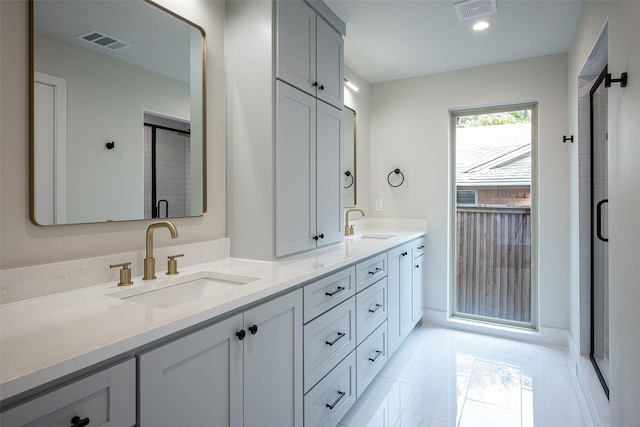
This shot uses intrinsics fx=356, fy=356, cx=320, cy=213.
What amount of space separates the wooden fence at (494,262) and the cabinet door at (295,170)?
2.09m

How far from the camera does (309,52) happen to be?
7.18ft

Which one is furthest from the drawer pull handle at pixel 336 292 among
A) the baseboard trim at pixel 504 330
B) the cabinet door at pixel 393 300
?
the baseboard trim at pixel 504 330

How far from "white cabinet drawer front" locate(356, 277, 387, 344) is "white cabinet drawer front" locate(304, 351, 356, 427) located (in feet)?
0.62

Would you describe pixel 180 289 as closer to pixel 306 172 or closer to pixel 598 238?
pixel 306 172

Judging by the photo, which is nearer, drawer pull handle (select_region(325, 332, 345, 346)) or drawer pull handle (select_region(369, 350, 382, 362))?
drawer pull handle (select_region(325, 332, 345, 346))

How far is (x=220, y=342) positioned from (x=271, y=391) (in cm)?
38

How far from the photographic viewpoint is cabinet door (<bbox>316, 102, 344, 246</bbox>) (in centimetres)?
230

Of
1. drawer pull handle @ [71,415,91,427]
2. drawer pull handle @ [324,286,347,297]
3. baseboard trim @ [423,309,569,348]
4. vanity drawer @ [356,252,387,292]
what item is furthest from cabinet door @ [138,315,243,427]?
baseboard trim @ [423,309,569,348]

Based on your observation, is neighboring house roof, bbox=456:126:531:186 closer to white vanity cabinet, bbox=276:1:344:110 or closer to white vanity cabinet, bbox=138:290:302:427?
white vanity cabinet, bbox=276:1:344:110

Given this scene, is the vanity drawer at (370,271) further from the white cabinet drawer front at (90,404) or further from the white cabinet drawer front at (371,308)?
the white cabinet drawer front at (90,404)

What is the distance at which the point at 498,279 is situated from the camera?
3.49 metres

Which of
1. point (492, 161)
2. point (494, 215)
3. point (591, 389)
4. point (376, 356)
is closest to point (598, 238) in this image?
point (591, 389)

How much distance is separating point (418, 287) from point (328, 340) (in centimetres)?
184

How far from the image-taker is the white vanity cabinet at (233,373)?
97cm
